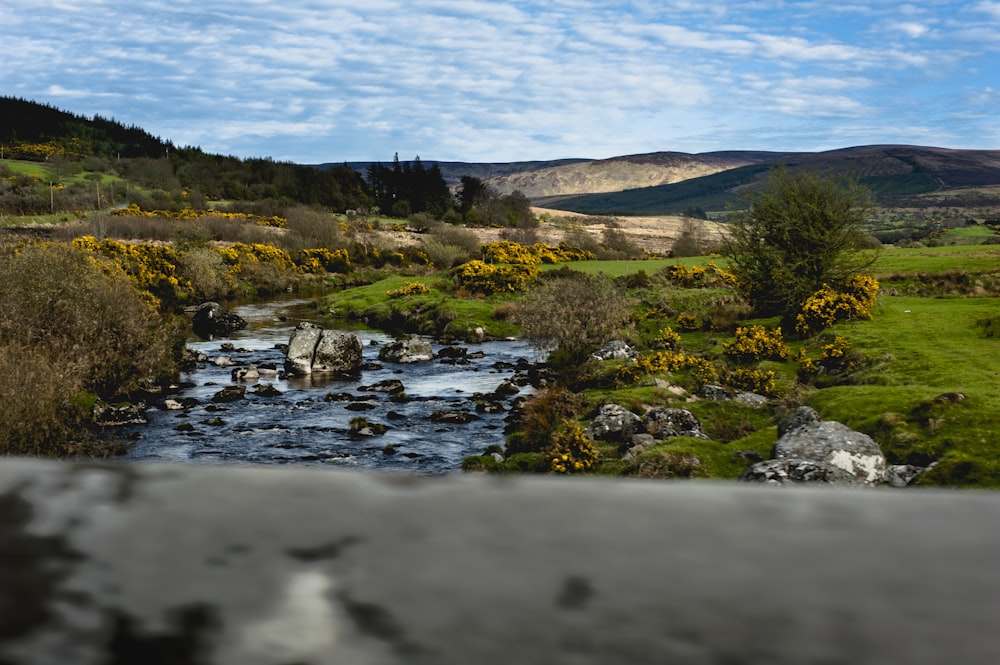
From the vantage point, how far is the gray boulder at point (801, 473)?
9.02 meters

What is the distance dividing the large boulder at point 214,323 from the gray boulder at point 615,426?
21297mm

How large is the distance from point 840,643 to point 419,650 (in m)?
0.45

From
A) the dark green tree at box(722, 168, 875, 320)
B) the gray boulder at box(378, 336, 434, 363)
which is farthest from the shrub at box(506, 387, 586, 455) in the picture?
the dark green tree at box(722, 168, 875, 320)

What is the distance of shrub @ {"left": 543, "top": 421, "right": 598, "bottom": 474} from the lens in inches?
491

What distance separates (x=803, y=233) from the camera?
74.1ft

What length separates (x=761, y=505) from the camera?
88 cm

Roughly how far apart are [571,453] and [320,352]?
43.3 ft

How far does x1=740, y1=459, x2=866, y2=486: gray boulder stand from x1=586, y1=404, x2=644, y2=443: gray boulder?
15.2 feet

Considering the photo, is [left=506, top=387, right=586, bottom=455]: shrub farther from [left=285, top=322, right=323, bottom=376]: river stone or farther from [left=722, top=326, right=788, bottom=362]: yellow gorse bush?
[left=285, top=322, right=323, bottom=376]: river stone

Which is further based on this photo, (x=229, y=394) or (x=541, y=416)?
(x=229, y=394)

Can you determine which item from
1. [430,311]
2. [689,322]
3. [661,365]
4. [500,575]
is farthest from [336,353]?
[500,575]

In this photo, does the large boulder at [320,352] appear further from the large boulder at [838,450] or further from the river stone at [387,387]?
the large boulder at [838,450]

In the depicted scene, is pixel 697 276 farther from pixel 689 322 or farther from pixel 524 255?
pixel 524 255

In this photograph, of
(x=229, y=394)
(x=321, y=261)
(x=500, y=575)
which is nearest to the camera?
(x=500, y=575)
